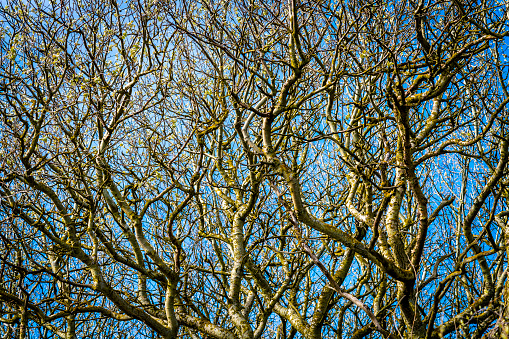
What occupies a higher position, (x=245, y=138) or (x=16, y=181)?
(x=16, y=181)

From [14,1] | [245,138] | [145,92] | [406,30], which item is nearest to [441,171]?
[406,30]

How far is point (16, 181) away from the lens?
9.29 metres

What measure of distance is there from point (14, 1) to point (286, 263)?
21.3 ft

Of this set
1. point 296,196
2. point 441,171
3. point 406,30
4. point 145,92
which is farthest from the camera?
point 441,171

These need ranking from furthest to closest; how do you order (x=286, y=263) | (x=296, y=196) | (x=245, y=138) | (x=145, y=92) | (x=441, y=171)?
(x=441, y=171), (x=145, y=92), (x=286, y=263), (x=245, y=138), (x=296, y=196)

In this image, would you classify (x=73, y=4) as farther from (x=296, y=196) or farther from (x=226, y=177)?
(x=296, y=196)

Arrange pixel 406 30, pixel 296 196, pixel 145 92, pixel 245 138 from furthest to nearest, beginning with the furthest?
1. pixel 145 92
2. pixel 406 30
3. pixel 245 138
4. pixel 296 196

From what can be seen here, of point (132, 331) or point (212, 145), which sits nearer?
point (212, 145)

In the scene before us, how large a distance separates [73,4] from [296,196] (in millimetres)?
5188

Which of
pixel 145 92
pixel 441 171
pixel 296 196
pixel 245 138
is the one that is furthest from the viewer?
→ pixel 441 171

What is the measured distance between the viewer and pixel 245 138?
647 cm

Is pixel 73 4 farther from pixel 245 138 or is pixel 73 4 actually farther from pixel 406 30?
pixel 406 30

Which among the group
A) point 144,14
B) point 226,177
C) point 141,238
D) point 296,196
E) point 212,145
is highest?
point 144,14

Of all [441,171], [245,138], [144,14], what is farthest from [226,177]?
[441,171]
